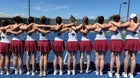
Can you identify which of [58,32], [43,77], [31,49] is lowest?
[43,77]

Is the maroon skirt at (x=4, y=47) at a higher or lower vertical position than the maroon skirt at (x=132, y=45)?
lower

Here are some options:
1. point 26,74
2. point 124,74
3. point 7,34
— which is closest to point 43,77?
point 26,74

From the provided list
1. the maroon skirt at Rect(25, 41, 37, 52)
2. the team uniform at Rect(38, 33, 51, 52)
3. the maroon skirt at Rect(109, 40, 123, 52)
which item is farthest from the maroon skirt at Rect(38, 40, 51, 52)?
the maroon skirt at Rect(109, 40, 123, 52)

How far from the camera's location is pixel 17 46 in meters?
9.08

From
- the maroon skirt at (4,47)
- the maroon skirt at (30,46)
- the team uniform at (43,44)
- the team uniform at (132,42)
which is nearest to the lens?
the team uniform at (132,42)

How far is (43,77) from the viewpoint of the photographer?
9031 mm

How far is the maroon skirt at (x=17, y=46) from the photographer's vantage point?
907 cm

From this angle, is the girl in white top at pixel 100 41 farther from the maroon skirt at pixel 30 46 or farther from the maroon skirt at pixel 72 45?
the maroon skirt at pixel 30 46

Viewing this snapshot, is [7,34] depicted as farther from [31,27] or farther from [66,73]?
[66,73]

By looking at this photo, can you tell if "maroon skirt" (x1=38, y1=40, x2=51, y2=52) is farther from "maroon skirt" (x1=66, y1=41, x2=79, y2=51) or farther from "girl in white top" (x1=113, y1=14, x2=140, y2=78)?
"girl in white top" (x1=113, y1=14, x2=140, y2=78)

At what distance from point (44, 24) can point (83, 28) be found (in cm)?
130

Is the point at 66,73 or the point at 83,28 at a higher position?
the point at 83,28

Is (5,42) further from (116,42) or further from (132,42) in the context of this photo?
(132,42)

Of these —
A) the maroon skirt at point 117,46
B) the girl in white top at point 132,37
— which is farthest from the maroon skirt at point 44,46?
the girl in white top at point 132,37
